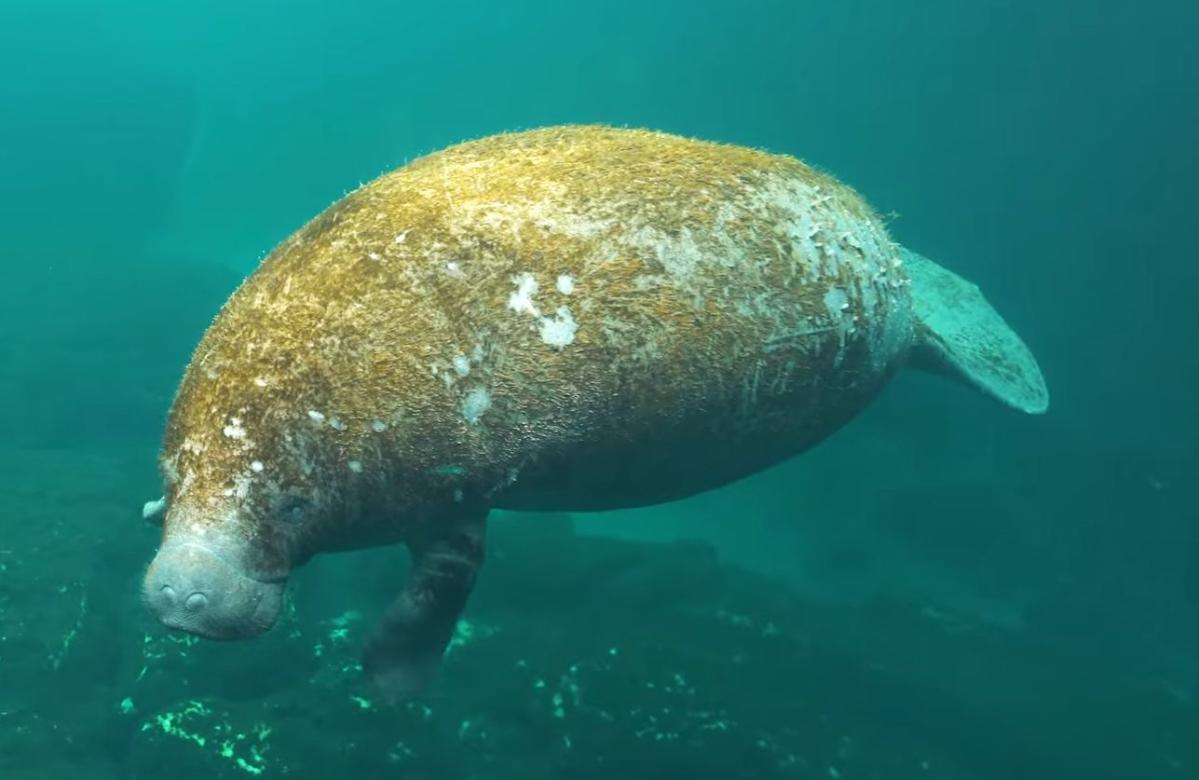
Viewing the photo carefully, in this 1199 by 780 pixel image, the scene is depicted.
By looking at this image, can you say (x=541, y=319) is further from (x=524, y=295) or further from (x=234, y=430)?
(x=234, y=430)

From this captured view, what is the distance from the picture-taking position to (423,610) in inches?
162

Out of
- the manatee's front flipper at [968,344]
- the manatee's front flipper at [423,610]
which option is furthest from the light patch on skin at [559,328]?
the manatee's front flipper at [968,344]

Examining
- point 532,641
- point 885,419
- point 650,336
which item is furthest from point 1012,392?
point 885,419

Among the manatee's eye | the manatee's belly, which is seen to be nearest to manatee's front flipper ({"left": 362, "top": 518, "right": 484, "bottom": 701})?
the manatee's belly

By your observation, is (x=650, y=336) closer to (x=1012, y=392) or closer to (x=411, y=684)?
(x=411, y=684)

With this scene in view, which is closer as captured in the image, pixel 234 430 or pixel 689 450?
pixel 234 430

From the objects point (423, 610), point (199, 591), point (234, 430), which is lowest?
point (423, 610)

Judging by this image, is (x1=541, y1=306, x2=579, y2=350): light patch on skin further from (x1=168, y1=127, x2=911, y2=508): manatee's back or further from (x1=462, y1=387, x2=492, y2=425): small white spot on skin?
(x1=462, y1=387, x2=492, y2=425): small white spot on skin

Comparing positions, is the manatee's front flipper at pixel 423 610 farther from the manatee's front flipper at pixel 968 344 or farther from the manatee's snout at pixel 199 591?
the manatee's front flipper at pixel 968 344

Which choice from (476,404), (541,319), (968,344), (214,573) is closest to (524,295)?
(541,319)

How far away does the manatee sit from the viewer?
3.63 metres

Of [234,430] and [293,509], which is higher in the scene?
[234,430]

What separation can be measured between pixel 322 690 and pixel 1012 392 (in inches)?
238

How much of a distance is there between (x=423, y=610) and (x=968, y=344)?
16.0 ft
